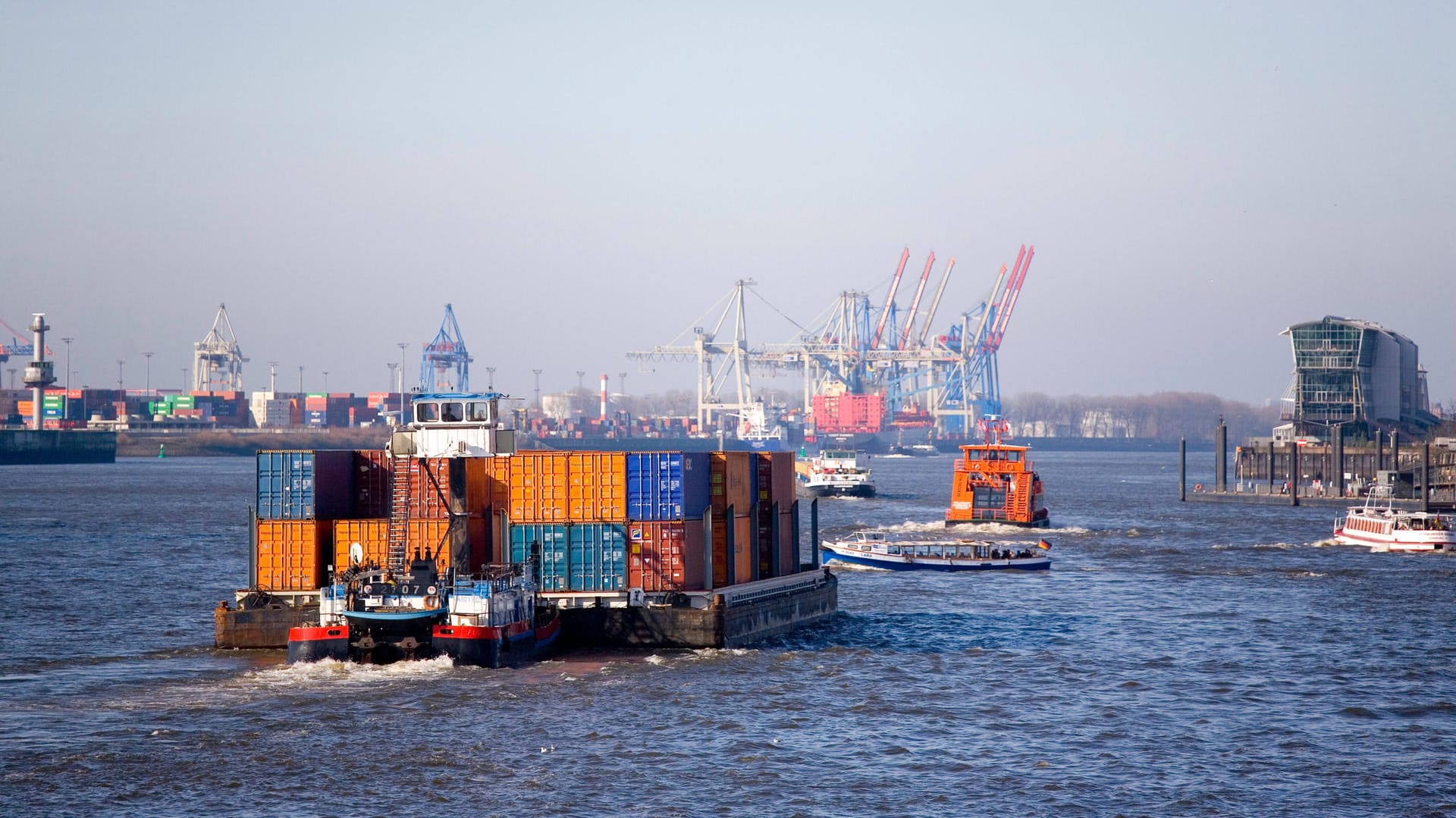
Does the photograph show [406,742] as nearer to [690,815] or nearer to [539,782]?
[539,782]

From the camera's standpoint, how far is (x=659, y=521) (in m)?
40.5

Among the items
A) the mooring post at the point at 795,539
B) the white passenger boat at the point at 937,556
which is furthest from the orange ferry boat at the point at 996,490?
the mooring post at the point at 795,539

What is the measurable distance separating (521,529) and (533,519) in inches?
17.4

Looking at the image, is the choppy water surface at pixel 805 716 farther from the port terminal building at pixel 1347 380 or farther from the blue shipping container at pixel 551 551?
the port terminal building at pixel 1347 380

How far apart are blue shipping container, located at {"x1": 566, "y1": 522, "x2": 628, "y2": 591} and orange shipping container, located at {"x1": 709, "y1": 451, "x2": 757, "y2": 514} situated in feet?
11.3

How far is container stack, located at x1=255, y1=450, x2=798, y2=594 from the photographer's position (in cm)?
4028

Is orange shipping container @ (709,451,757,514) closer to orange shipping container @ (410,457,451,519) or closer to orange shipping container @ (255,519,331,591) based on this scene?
orange shipping container @ (410,457,451,519)

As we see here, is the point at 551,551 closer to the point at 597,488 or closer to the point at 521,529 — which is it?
the point at 521,529

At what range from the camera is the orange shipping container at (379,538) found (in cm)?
3975

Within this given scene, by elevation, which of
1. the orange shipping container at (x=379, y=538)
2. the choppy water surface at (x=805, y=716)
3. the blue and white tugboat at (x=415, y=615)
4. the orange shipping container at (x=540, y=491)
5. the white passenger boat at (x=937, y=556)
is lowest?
the choppy water surface at (x=805, y=716)

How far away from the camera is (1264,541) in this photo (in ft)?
278

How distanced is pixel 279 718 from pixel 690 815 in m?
11.1

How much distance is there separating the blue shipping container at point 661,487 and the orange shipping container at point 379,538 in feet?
16.9

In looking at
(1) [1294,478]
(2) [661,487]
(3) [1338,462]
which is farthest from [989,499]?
(2) [661,487]
